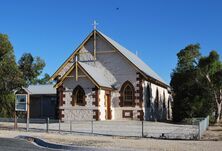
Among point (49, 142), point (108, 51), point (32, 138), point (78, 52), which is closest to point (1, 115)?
point (78, 52)

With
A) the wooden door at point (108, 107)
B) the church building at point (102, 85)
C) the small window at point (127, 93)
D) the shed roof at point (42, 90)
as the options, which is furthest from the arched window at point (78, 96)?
the shed roof at point (42, 90)

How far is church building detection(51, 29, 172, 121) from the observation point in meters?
35.2

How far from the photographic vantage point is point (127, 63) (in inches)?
1491

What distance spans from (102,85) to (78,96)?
2.42m

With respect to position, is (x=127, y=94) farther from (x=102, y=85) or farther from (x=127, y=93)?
(x=102, y=85)

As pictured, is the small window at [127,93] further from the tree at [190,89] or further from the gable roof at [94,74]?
the tree at [190,89]

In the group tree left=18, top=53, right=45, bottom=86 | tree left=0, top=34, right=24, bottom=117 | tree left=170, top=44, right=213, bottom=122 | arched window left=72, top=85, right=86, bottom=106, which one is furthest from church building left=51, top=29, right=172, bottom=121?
tree left=18, top=53, right=45, bottom=86

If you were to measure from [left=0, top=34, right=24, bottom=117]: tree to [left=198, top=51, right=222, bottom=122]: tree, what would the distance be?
19.0 m

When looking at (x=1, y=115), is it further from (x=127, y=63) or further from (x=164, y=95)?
(x=164, y=95)

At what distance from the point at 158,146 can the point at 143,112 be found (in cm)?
1940

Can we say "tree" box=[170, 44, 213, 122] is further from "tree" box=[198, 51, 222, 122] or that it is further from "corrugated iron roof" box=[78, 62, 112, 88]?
"corrugated iron roof" box=[78, 62, 112, 88]

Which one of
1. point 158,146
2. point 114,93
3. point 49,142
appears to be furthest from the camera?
point 114,93

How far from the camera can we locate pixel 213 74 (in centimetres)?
3631

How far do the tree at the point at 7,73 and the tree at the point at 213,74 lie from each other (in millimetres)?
19043
